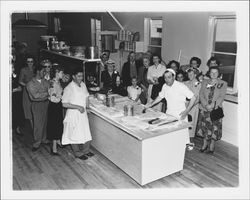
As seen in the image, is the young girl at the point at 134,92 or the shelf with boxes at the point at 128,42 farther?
the shelf with boxes at the point at 128,42

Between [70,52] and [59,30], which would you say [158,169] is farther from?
[59,30]

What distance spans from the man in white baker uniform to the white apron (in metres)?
1.19

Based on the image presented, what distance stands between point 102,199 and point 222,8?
1.58 m

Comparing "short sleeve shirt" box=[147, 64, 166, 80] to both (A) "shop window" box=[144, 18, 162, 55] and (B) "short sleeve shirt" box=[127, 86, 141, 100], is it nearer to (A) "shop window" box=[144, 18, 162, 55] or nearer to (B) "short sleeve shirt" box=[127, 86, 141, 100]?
(B) "short sleeve shirt" box=[127, 86, 141, 100]

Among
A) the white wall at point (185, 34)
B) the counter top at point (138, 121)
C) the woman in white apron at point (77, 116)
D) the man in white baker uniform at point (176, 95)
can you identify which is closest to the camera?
the counter top at point (138, 121)

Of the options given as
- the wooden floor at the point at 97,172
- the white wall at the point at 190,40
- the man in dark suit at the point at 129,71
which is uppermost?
the white wall at the point at 190,40

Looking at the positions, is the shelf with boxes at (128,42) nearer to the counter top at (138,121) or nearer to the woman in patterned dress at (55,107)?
the counter top at (138,121)

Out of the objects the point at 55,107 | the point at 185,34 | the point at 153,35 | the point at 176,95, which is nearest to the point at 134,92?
the point at 176,95

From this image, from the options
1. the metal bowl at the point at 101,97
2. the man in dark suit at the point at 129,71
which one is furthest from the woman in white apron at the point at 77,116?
the man in dark suit at the point at 129,71

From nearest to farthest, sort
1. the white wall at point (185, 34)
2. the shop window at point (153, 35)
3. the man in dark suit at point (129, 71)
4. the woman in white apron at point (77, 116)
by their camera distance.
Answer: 1. the woman in white apron at point (77, 116)
2. the white wall at point (185, 34)
3. the man in dark suit at point (129, 71)
4. the shop window at point (153, 35)

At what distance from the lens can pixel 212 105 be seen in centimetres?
436

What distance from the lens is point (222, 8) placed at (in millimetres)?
1927

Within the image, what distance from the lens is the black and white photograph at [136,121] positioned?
1.97 metres

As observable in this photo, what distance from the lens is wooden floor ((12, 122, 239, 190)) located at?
3.71 m
